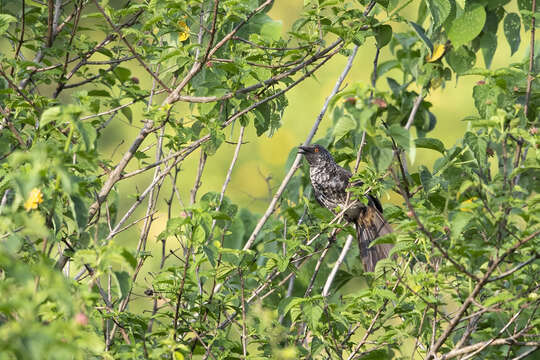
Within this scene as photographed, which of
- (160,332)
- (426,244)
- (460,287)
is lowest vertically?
(160,332)

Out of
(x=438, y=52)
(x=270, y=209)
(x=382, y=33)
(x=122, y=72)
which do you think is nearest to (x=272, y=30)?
(x=382, y=33)

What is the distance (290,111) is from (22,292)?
5.52 meters

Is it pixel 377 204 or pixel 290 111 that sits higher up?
pixel 290 111

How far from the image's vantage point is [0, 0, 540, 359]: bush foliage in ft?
5.61

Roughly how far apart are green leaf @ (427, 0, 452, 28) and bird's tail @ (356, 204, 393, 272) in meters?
1.71

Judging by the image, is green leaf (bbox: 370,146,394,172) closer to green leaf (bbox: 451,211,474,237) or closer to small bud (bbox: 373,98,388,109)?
small bud (bbox: 373,98,388,109)

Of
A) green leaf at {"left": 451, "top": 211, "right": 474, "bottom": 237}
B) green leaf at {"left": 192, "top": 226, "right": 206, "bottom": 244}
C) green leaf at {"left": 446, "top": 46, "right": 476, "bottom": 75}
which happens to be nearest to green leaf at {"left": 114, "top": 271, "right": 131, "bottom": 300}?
green leaf at {"left": 192, "top": 226, "right": 206, "bottom": 244}

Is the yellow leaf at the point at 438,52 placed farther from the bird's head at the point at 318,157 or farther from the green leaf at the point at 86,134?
the green leaf at the point at 86,134

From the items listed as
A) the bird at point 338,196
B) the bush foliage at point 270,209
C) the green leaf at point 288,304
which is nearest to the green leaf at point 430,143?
the bush foliage at point 270,209

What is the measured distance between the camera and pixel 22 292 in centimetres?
123

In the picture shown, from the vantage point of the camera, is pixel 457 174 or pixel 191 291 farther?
pixel 457 174

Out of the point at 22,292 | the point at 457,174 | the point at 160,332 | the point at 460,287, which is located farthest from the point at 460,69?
the point at 22,292

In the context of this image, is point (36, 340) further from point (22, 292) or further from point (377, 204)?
point (377, 204)

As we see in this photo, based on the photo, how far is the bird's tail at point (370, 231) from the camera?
4.16 m
